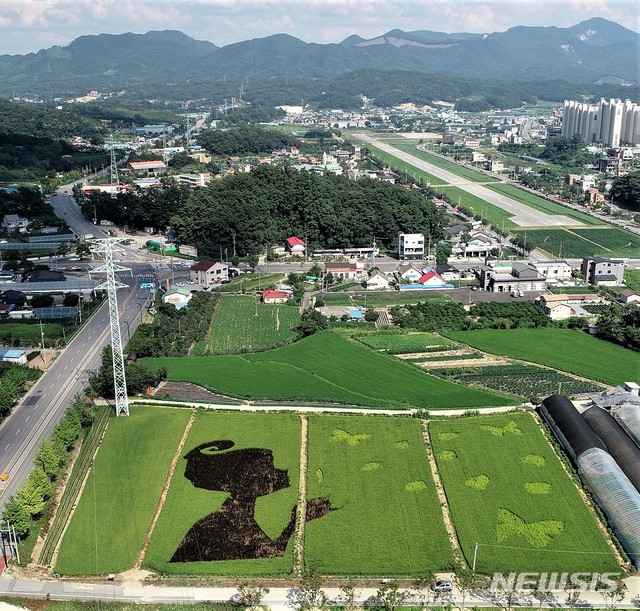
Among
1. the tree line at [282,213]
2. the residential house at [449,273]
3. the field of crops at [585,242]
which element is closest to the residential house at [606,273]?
the field of crops at [585,242]

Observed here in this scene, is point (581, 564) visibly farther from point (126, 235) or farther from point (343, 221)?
point (126, 235)

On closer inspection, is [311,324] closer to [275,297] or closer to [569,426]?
[275,297]

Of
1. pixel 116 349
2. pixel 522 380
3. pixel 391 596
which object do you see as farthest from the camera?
pixel 522 380

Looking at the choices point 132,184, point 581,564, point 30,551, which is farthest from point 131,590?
point 132,184

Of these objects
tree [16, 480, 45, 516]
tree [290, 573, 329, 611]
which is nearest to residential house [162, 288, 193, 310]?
tree [16, 480, 45, 516]

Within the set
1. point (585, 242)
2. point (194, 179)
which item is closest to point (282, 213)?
point (585, 242)

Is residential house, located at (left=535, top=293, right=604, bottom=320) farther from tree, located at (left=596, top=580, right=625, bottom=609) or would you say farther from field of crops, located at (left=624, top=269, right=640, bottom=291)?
tree, located at (left=596, top=580, right=625, bottom=609)
